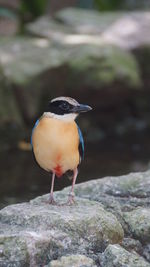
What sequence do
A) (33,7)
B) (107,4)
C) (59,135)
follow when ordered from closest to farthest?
(59,135), (33,7), (107,4)

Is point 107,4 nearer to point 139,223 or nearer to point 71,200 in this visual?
point 71,200

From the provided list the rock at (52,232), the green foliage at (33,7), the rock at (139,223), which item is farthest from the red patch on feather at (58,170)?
the green foliage at (33,7)

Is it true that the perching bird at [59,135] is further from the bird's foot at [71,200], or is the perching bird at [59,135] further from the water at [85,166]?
the water at [85,166]

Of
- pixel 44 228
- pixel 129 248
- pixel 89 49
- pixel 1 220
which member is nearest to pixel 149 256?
pixel 129 248

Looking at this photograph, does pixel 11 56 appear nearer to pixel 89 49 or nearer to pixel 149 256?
pixel 89 49

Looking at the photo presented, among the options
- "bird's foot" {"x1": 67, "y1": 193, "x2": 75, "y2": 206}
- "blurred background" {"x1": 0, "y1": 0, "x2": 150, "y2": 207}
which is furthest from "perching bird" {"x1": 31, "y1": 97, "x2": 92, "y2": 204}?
"blurred background" {"x1": 0, "y1": 0, "x2": 150, "y2": 207}

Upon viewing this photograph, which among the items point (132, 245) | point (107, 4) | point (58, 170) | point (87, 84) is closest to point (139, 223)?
point (132, 245)
